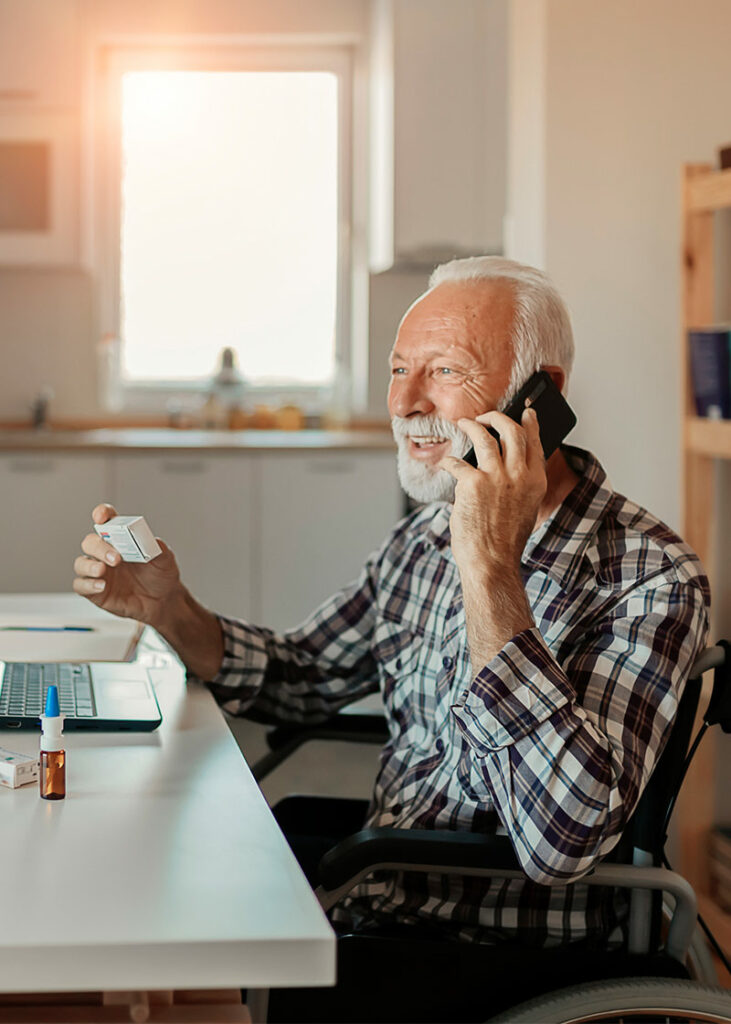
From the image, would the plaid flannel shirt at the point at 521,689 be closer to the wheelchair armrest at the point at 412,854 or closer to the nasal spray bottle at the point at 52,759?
the wheelchair armrest at the point at 412,854

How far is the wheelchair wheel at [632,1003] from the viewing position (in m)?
1.07

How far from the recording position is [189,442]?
4055mm

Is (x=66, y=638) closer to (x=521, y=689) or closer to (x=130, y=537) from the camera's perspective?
(x=130, y=537)

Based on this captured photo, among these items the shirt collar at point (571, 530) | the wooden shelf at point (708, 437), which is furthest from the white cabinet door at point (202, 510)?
the shirt collar at point (571, 530)

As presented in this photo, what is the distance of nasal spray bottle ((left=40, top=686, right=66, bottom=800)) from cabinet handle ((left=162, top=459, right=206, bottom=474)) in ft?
9.97

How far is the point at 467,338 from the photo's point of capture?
144cm

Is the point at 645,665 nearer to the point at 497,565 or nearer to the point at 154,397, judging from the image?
the point at 497,565

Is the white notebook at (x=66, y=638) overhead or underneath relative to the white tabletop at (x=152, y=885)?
overhead

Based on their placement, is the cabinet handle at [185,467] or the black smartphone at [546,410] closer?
the black smartphone at [546,410]

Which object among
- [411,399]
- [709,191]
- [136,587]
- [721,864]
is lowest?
[721,864]

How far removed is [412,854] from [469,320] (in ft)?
2.13

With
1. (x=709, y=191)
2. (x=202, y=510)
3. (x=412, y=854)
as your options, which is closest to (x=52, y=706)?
(x=412, y=854)

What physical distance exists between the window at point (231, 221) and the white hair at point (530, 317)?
10.8ft

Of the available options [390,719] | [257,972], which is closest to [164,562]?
[390,719]
